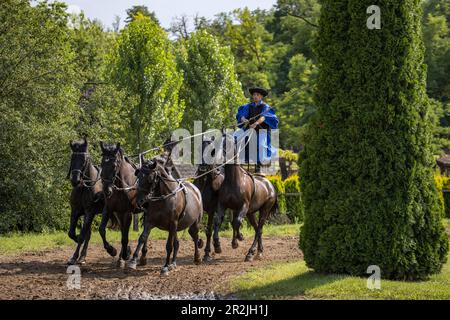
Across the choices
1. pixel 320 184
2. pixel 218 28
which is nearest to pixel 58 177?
pixel 320 184

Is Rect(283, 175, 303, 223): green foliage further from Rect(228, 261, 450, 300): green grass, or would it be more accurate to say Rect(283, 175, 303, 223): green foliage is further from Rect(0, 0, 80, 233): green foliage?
Rect(228, 261, 450, 300): green grass

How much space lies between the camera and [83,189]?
1434cm

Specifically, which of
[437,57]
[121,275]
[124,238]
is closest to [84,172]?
[124,238]

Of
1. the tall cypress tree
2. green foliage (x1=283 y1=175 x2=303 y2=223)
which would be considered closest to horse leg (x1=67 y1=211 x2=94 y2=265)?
the tall cypress tree

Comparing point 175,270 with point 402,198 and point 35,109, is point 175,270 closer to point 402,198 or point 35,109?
point 402,198

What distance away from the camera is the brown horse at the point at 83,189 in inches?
538

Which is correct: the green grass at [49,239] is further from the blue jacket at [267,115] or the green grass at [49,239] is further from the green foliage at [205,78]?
the green foliage at [205,78]

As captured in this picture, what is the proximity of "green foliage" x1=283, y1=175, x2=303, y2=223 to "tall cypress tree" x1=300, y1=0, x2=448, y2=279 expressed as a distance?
15647mm

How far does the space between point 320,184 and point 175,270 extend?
3685 millimetres

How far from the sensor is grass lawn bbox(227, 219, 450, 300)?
9.73 metres

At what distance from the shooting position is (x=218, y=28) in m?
60.6

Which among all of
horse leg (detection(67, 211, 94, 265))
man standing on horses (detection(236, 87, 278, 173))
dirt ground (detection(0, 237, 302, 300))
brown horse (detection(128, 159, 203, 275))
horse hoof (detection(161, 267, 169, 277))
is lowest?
dirt ground (detection(0, 237, 302, 300))

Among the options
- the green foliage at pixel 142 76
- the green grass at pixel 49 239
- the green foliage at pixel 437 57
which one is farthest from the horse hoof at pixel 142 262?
the green foliage at pixel 437 57

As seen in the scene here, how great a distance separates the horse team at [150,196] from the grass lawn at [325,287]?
216 cm
